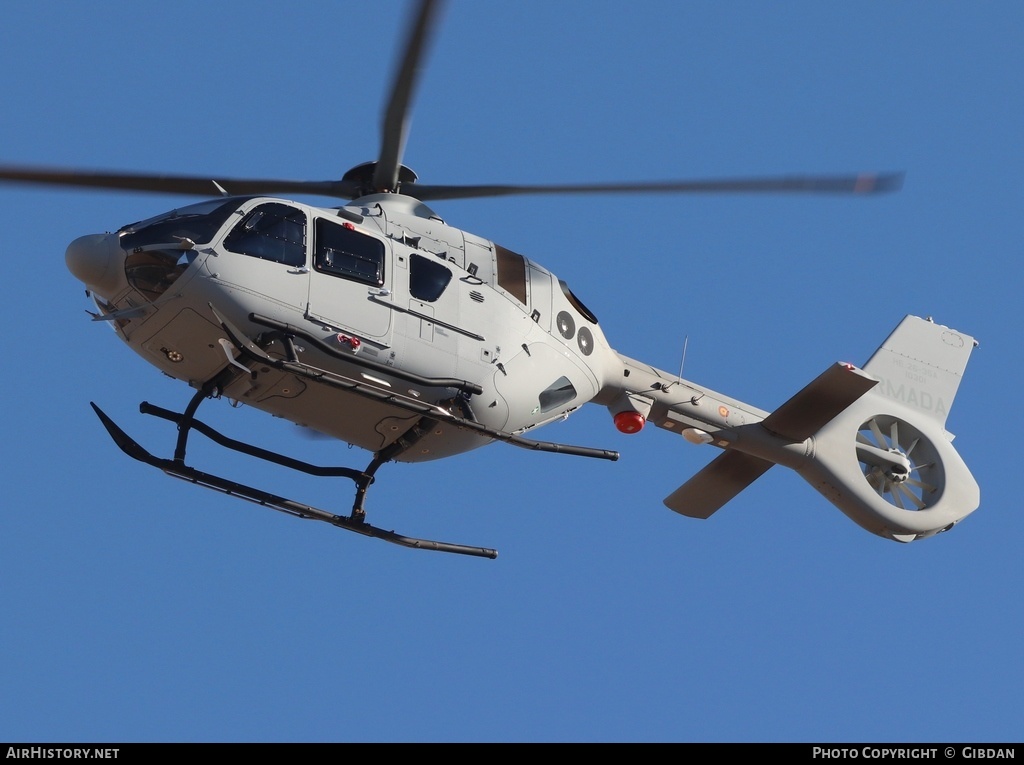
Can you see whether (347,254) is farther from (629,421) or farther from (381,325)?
(629,421)

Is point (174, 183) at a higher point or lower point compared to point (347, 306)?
higher

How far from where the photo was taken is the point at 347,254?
13617 millimetres

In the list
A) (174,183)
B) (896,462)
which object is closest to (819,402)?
(896,462)

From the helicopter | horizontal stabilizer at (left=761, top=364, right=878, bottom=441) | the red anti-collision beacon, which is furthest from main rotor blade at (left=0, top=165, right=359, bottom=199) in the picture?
horizontal stabilizer at (left=761, top=364, right=878, bottom=441)

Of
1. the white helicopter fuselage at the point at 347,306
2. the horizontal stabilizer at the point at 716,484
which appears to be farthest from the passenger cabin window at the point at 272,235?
the horizontal stabilizer at the point at 716,484

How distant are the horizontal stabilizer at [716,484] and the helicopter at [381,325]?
0.53 metres

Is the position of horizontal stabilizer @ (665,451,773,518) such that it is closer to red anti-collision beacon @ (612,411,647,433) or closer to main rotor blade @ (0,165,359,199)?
red anti-collision beacon @ (612,411,647,433)

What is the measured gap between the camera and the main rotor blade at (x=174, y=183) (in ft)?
43.4

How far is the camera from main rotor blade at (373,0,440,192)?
42.3 feet

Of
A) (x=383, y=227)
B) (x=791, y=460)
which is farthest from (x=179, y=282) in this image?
(x=791, y=460)

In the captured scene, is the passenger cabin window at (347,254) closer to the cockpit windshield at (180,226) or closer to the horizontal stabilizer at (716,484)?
the cockpit windshield at (180,226)

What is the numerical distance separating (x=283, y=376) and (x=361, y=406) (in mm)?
802

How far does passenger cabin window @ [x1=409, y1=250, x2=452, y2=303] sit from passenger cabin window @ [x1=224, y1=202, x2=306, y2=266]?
110cm

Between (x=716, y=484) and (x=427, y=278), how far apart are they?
5181mm
